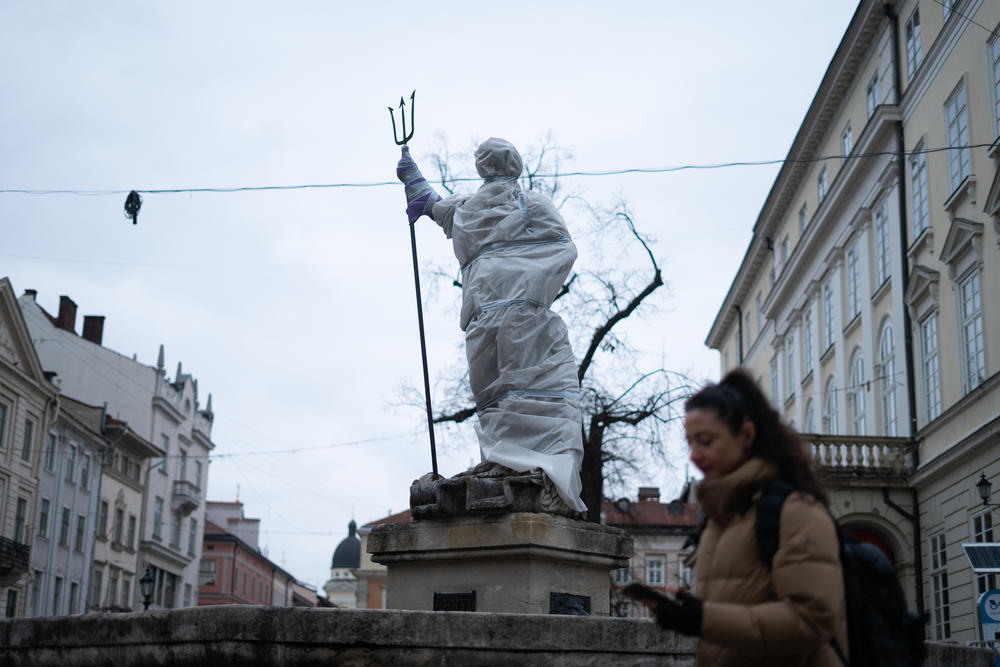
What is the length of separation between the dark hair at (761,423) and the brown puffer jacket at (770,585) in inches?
1.8

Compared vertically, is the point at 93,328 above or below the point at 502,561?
above

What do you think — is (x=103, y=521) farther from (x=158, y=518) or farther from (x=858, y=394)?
(x=858, y=394)

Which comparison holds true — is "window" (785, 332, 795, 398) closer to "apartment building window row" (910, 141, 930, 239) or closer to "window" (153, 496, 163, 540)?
"apartment building window row" (910, 141, 930, 239)

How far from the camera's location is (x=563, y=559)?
756 centimetres

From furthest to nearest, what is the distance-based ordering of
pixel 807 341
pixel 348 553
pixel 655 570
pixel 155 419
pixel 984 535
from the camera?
pixel 348 553 → pixel 655 570 → pixel 155 419 → pixel 807 341 → pixel 984 535

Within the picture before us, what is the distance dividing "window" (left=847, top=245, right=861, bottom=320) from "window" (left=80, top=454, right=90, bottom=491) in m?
30.1

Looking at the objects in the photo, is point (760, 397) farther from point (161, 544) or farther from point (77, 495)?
point (161, 544)

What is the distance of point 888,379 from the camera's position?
30719 millimetres

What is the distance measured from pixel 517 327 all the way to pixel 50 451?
40933 millimetres

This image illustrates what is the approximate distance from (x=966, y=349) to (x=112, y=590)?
4026 centimetres

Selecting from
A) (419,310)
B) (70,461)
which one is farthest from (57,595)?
(419,310)

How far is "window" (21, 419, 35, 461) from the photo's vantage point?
42469 millimetres

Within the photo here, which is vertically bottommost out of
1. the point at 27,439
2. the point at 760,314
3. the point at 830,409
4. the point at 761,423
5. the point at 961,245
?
the point at 761,423

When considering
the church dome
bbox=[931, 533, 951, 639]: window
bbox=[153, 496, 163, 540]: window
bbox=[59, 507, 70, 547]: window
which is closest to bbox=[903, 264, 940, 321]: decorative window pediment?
bbox=[931, 533, 951, 639]: window
